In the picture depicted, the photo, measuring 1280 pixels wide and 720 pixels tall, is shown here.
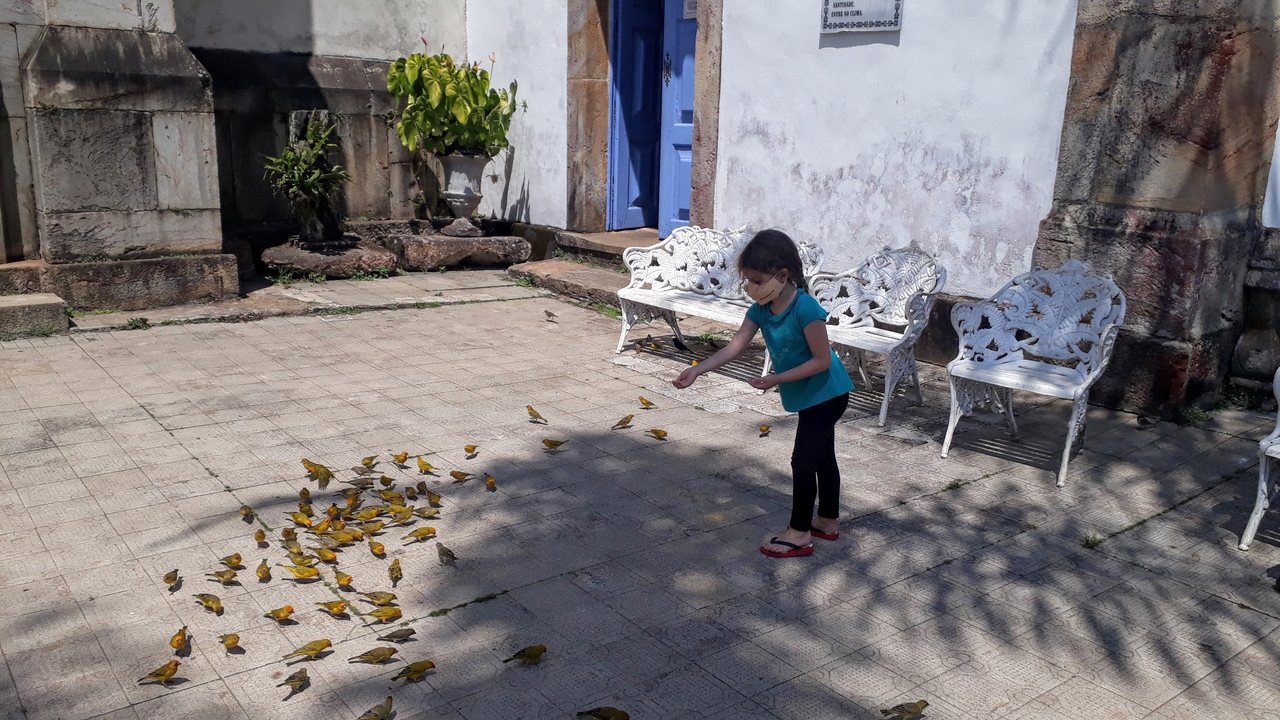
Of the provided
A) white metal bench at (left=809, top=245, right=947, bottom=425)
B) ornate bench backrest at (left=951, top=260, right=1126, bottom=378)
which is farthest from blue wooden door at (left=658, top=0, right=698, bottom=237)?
ornate bench backrest at (left=951, top=260, right=1126, bottom=378)

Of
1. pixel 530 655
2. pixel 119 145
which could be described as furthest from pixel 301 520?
pixel 119 145

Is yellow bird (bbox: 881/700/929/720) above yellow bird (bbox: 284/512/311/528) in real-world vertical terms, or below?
below

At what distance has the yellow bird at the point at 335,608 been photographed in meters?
3.28

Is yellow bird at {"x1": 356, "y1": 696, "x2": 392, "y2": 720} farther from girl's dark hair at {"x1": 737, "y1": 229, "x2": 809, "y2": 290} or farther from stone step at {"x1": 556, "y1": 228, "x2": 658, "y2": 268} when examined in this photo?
stone step at {"x1": 556, "y1": 228, "x2": 658, "y2": 268}

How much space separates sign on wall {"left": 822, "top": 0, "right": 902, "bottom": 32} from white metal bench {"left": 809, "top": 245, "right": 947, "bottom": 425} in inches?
68.0

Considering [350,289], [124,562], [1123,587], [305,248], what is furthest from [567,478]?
[305,248]

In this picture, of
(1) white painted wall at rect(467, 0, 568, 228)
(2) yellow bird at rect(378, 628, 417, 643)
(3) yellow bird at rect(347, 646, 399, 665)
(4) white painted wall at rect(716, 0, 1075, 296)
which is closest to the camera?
(3) yellow bird at rect(347, 646, 399, 665)

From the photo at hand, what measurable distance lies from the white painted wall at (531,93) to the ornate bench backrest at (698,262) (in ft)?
9.88

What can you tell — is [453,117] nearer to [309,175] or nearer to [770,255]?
[309,175]

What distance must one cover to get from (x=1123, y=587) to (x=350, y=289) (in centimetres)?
677

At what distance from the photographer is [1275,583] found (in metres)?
3.72

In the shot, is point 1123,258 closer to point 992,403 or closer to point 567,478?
point 992,403

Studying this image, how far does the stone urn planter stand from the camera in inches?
389

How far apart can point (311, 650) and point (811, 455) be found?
1823 mm
